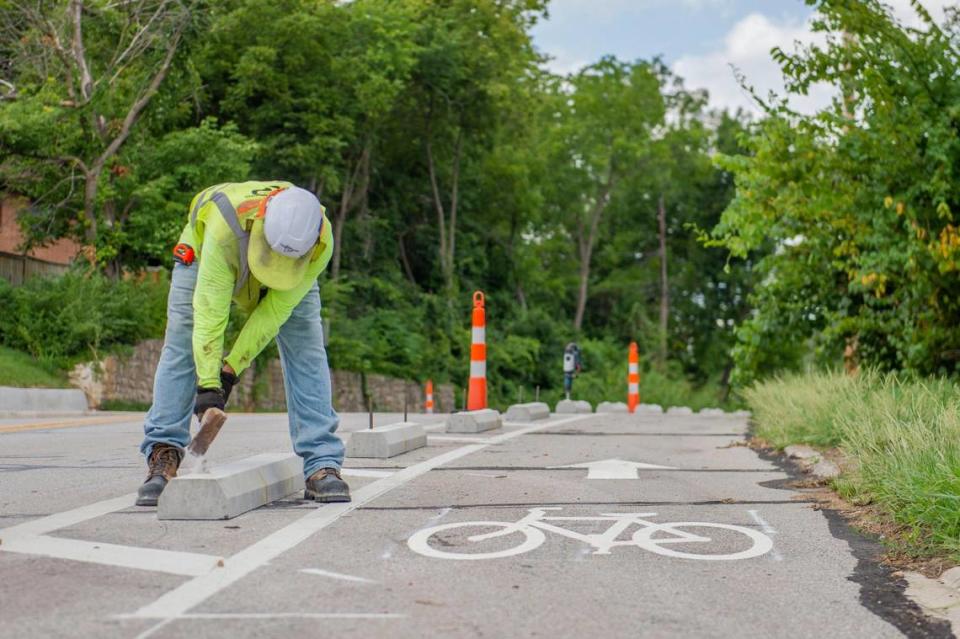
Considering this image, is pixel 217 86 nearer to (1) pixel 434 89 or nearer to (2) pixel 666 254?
(1) pixel 434 89

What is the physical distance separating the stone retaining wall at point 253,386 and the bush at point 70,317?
→ 364 mm

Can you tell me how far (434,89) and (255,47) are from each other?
9.47m

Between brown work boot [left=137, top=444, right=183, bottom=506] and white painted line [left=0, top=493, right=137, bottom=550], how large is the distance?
10 cm

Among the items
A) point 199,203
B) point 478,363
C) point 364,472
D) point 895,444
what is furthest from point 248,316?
point 478,363

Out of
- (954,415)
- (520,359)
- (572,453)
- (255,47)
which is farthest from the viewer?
(520,359)

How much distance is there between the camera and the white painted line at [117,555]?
14.8 ft

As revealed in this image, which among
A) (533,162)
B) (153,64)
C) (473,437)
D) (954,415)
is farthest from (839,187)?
(533,162)

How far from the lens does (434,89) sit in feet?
133

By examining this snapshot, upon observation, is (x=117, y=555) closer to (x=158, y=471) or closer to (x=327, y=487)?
(x=158, y=471)

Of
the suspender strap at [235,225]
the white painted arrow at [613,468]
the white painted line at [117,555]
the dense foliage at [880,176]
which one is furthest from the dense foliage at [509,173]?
the white painted line at [117,555]

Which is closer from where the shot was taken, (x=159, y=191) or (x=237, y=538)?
(x=237, y=538)

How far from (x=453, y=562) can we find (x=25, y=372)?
17.0 metres

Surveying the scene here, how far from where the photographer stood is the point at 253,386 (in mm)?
27625

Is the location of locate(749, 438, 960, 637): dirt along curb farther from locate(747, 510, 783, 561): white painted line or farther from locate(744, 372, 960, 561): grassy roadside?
locate(747, 510, 783, 561): white painted line
